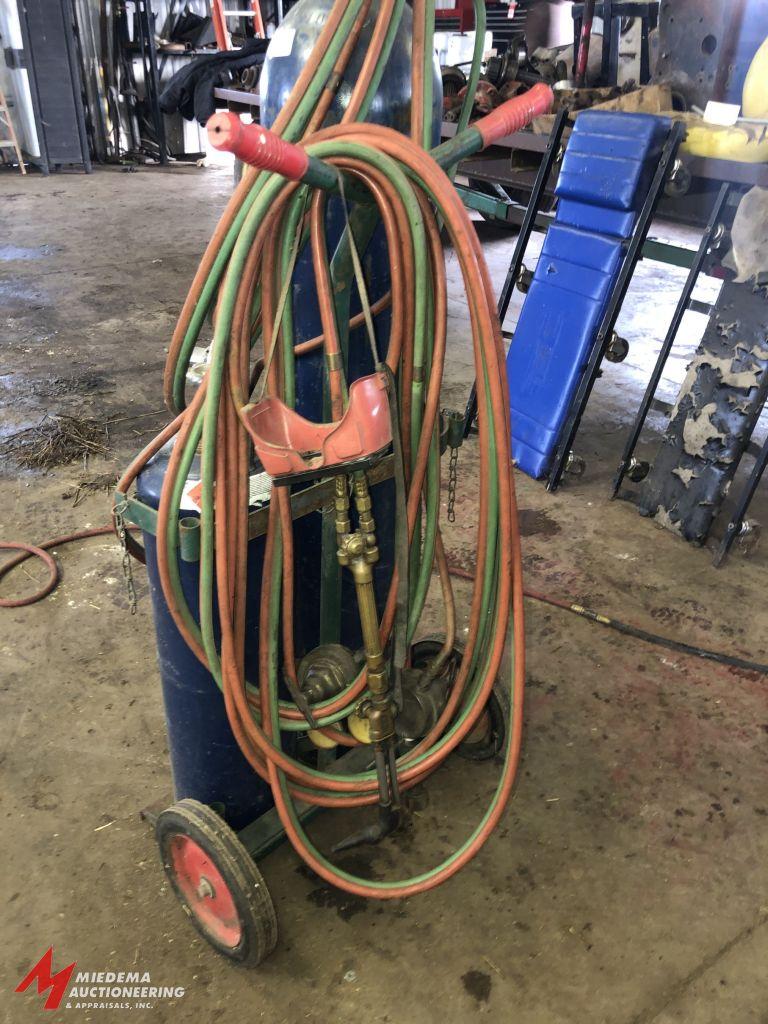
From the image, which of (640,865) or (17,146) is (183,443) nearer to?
(640,865)

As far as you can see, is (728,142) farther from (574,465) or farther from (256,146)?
(256,146)

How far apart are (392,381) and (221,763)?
817mm

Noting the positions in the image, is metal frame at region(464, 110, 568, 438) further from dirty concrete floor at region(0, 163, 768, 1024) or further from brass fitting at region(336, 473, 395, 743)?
brass fitting at region(336, 473, 395, 743)

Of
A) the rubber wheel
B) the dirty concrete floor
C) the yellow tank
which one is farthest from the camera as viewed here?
the yellow tank

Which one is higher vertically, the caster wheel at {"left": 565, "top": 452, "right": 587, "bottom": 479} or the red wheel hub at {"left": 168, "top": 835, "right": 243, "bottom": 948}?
the red wheel hub at {"left": 168, "top": 835, "right": 243, "bottom": 948}

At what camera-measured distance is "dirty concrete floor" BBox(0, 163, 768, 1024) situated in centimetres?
144

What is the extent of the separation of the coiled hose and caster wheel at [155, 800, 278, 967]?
0.11 meters

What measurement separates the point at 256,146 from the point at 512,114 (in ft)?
1.37

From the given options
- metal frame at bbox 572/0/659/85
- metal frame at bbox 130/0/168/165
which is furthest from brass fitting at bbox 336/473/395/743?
metal frame at bbox 130/0/168/165

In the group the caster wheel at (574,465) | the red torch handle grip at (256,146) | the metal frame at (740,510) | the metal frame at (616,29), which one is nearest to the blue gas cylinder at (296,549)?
the red torch handle grip at (256,146)

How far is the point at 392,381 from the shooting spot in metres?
1.18

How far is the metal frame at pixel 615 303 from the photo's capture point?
2.71 m

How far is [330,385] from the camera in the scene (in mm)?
1224

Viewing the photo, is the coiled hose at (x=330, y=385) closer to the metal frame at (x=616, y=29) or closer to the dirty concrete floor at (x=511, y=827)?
the dirty concrete floor at (x=511, y=827)
